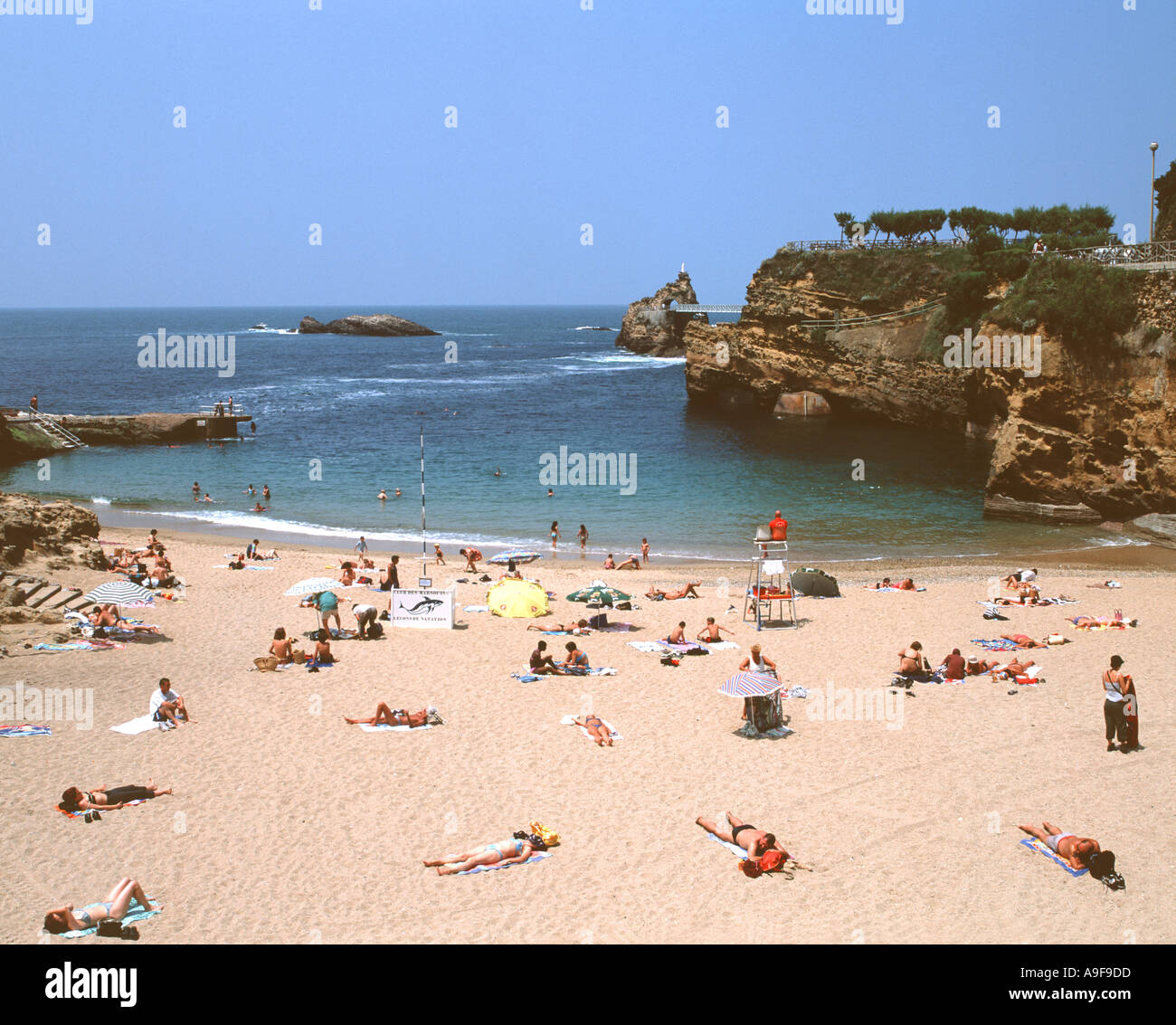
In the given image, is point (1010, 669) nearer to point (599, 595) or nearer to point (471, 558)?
point (599, 595)

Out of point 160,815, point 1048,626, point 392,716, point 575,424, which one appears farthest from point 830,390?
point 160,815

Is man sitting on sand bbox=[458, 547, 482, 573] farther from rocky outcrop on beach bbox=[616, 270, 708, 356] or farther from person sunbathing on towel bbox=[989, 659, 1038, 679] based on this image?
rocky outcrop on beach bbox=[616, 270, 708, 356]

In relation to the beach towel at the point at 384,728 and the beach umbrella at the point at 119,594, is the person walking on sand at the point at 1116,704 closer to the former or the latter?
the beach towel at the point at 384,728

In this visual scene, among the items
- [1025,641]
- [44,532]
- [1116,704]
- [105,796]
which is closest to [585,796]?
[105,796]

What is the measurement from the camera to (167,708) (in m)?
14.3

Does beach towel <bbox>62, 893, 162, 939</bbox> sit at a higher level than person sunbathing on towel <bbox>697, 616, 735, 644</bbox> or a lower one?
lower

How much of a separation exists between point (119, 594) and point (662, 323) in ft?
347

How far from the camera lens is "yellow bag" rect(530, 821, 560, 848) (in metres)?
10.9

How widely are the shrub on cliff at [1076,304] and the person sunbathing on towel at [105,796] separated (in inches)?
1249

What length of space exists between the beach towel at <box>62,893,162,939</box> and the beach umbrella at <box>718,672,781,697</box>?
8110 millimetres

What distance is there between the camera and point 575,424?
62.9 meters

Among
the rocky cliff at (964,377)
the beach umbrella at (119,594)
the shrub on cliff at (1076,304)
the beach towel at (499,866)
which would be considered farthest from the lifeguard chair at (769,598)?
the shrub on cliff at (1076,304)

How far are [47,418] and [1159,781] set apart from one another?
55.9 meters

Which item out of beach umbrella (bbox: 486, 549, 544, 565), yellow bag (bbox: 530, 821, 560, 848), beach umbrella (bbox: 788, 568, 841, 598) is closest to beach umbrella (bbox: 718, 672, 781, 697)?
yellow bag (bbox: 530, 821, 560, 848)
